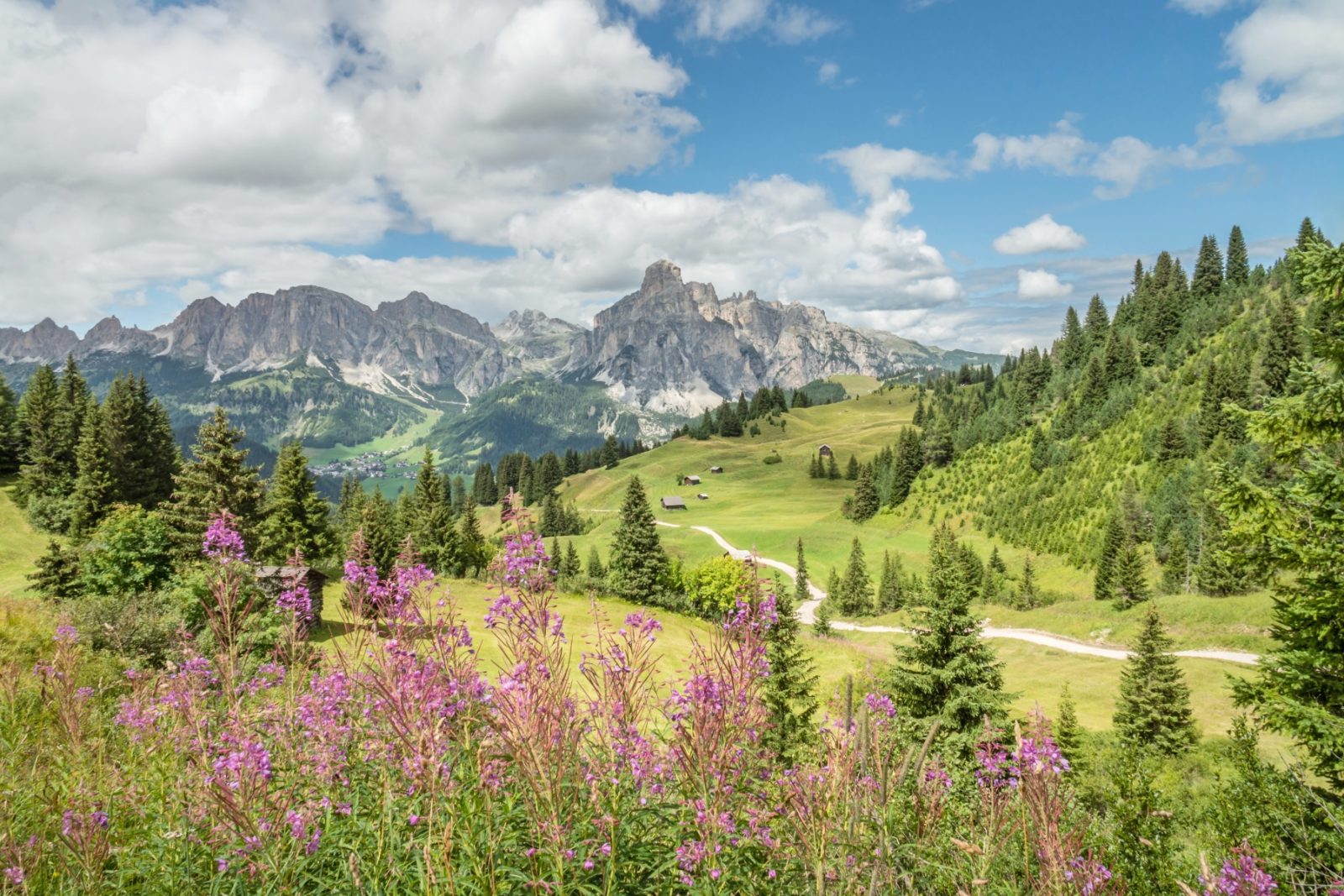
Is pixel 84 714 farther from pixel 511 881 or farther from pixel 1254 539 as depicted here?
pixel 1254 539

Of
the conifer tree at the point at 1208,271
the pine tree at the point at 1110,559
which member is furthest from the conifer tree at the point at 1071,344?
the pine tree at the point at 1110,559

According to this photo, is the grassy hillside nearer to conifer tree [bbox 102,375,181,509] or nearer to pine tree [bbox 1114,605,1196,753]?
pine tree [bbox 1114,605,1196,753]

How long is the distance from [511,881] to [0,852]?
3144mm

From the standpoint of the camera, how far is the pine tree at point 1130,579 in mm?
55250

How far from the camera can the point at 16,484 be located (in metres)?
56.9

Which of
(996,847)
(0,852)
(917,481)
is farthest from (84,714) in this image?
(917,481)

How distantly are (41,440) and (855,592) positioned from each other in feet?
289

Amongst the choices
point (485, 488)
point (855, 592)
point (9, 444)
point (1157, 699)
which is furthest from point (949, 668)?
point (485, 488)

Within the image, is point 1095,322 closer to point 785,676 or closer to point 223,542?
point 785,676

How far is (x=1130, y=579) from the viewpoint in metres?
55.8

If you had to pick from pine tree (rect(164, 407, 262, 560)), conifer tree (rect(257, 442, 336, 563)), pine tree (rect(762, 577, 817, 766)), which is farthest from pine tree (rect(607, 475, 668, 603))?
pine tree (rect(762, 577, 817, 766))

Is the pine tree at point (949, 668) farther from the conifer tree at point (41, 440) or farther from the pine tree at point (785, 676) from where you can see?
the conifer tree at point (41, 440)

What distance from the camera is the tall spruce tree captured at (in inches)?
403

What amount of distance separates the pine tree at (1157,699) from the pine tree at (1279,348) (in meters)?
59.8
